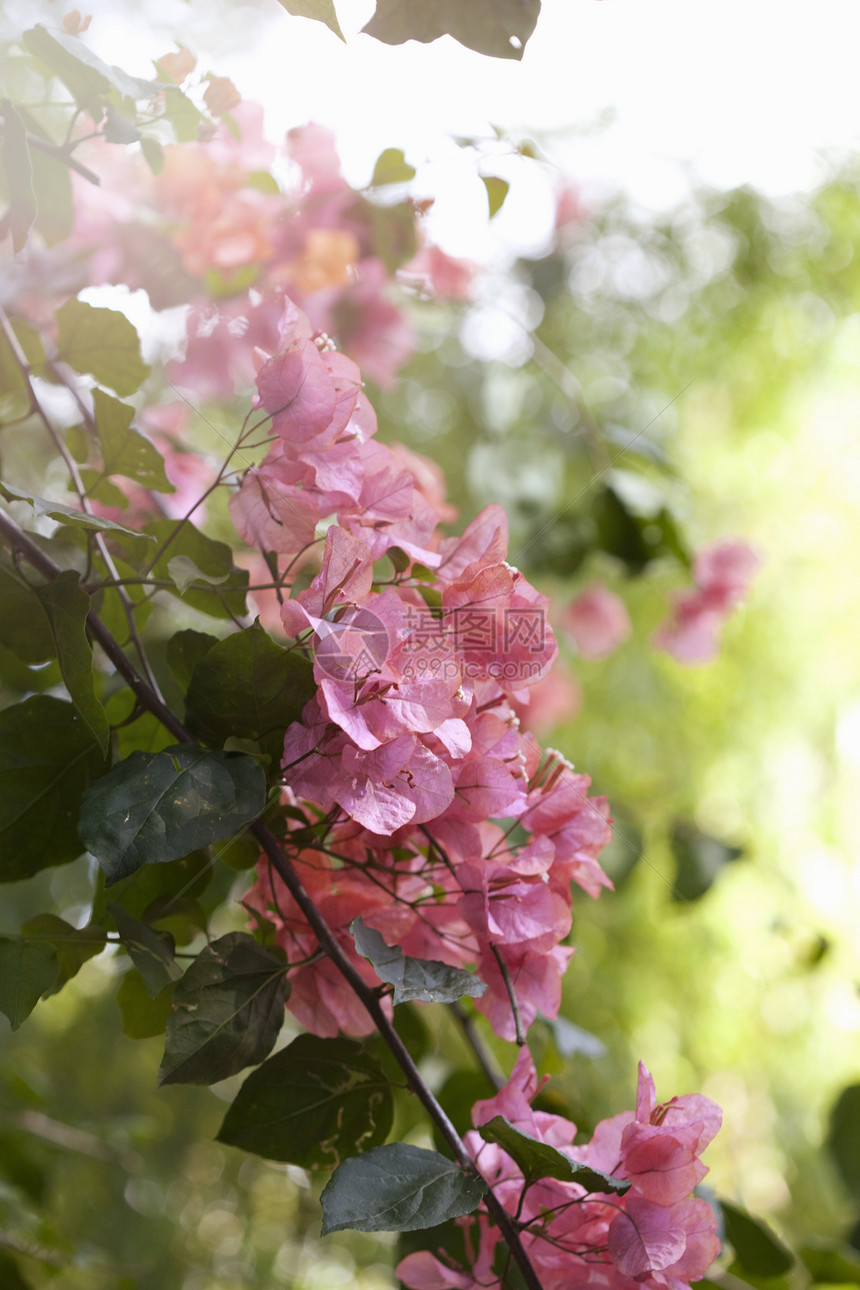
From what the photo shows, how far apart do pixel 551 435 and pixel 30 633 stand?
61cm

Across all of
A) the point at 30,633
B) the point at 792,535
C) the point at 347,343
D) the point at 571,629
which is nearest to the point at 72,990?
the point at 571,629

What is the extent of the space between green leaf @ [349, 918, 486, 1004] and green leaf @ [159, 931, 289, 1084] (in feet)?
0.13

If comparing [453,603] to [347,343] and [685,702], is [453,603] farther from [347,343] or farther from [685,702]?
[685,702]

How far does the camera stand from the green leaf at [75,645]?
25 cm

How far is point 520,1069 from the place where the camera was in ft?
0.94

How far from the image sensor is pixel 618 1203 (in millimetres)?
258

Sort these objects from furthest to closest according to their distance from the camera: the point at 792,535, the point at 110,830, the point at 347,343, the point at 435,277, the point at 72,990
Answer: the point at 792,535 < the point at 72,990 < the point at 435,277 < the point at 347,343 < the point at 110,830

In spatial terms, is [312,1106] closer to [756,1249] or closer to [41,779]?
[41,779]

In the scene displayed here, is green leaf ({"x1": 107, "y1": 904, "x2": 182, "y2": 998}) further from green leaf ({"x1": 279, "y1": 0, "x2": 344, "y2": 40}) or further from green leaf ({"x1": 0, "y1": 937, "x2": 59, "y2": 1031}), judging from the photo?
green leaf ({"x1": 279, "y1": 0, "x2": 344, "y2": 40})

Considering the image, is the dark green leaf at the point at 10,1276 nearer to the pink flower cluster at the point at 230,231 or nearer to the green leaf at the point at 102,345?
the green leaf at the point at 102,345

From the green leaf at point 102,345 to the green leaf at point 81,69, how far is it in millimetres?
74

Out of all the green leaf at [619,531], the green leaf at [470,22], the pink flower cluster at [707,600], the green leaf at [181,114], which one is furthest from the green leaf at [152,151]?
the pink flower cluster at [707,600]

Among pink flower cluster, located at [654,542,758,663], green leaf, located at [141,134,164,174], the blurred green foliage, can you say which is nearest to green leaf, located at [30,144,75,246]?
green leaf, located at [141,134,164,174]

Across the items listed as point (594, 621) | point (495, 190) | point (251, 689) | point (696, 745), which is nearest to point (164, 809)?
point (251, 689)
